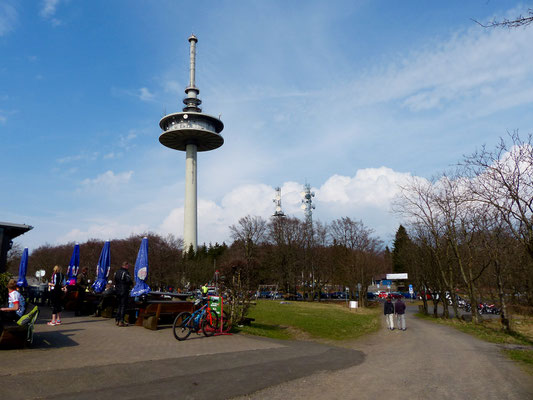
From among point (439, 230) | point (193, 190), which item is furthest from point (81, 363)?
point (193, 190)

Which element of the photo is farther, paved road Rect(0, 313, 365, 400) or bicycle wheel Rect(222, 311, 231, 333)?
bicycle wheel Rect(222, 311, 231, 333)

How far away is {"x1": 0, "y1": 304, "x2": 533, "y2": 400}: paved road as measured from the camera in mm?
5855

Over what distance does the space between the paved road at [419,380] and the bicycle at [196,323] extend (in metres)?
4.52

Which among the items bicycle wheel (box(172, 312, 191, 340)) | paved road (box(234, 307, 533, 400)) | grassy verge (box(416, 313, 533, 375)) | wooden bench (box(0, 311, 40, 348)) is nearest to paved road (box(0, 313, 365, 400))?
bicycle wheel (box(172, 312, 191, 340))

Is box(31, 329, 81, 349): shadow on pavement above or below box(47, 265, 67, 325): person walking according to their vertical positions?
below

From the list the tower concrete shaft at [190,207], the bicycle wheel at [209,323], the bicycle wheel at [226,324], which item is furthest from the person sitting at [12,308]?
the tower concrete shaft at [190,207]

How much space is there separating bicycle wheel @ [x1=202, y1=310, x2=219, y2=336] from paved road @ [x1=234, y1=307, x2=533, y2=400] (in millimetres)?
4522

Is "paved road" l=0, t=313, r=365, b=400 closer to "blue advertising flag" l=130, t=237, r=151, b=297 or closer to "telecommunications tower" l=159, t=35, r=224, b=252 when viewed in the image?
"blue advertising flag" l=130, t=237, r=151, b=297

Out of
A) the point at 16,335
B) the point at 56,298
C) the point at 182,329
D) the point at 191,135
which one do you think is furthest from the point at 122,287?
the point at 191,135

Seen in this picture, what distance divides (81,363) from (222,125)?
82.7 m

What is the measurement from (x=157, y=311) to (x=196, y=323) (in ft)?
4.96

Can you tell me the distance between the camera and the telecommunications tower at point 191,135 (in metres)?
78.8

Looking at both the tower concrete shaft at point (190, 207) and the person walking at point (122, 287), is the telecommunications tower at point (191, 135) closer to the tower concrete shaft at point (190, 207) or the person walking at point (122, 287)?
the tower concrete shaft at point (190, 207)

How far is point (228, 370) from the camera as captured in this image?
7.24 meters
